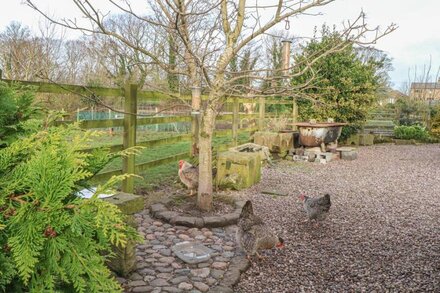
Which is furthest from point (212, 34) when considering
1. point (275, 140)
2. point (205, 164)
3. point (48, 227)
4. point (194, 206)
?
point (275, 140)

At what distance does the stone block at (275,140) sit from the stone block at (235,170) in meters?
3.28

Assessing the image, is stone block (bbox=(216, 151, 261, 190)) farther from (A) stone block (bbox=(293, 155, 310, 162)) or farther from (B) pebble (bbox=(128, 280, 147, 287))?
Result: (A) stone block (bbox=(293, 155, 310, 162))

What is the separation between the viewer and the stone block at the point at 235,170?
599 centimetres

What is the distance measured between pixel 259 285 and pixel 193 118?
4.19m

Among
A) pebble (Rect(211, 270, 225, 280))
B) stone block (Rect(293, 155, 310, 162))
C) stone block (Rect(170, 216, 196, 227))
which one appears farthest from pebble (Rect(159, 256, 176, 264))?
stone block (Rect(293, 155, 310, 162))

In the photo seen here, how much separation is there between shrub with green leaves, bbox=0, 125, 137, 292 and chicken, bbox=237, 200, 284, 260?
2.31m

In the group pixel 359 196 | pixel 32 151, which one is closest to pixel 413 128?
pixel 359 196

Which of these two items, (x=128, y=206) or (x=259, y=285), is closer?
(x=128, y=206)

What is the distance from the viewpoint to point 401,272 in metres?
3.19

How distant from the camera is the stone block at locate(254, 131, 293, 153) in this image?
9531 mm

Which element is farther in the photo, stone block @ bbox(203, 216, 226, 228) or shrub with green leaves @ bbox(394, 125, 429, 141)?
shrub with green leaves @ bbox(394, 125, 429, 141)

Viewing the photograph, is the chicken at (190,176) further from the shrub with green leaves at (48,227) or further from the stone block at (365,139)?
the stone block at (365,139)

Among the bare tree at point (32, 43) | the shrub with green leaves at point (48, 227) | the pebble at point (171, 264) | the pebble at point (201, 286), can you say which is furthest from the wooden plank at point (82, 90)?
the bare tree at point (32, 43)

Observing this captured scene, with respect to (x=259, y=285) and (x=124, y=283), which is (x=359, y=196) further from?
(x=124, y=283)
